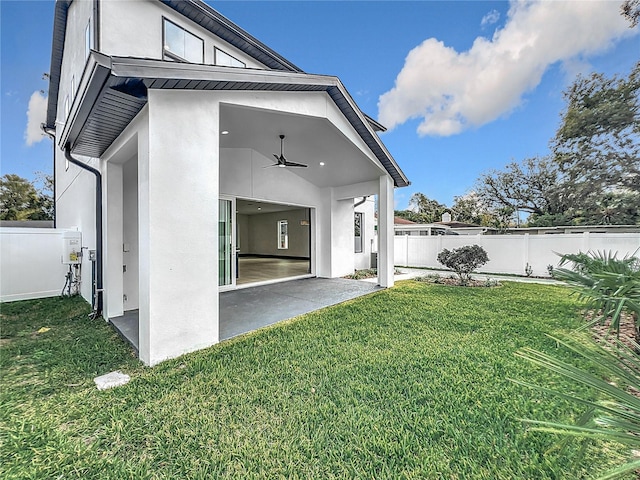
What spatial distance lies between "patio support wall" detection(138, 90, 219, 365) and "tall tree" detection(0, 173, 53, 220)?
24842mm

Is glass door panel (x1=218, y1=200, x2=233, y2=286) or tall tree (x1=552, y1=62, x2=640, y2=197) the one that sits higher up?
tall tree (x1=552, y1=62, x2=640, y2=197)

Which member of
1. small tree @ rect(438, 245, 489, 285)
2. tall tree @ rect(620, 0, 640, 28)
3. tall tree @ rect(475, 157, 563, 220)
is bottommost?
small tree @ rect(438, 245, 489, 285)

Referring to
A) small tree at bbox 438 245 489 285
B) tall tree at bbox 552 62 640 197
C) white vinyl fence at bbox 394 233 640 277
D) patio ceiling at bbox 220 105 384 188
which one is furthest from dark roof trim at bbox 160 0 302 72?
tall tree at bbox 552 62 640 197

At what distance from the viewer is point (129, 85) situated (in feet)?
11.4

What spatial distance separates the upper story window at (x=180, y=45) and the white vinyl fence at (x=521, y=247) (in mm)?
11422

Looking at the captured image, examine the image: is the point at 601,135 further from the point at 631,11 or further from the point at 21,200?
the point at 21,200

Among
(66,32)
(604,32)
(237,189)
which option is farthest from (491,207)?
(66,32)

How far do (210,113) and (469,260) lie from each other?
8.84 m

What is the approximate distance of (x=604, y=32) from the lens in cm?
1262

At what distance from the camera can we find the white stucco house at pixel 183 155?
3.76 metres

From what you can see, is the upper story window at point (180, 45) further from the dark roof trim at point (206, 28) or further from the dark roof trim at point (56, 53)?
the dark roof trim at point (56, 53)

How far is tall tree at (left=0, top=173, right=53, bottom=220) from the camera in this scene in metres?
19.8

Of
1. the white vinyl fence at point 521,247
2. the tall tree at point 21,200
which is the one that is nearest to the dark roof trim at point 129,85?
the white vinyl fence at point 521,247

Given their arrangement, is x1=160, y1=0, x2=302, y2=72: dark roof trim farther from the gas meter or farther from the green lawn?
the green lawn
